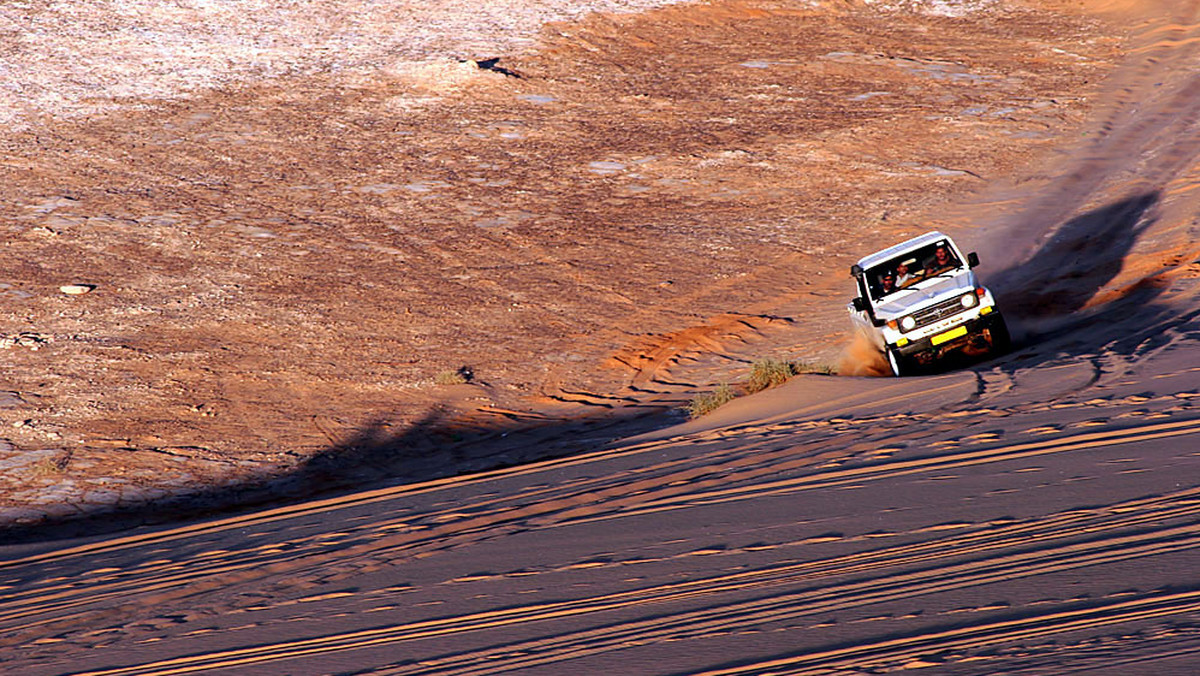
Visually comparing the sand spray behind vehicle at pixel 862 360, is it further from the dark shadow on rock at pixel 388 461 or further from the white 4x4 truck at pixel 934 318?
the dark shadow on rock at pixel 388 461

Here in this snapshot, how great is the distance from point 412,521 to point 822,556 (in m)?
3.65

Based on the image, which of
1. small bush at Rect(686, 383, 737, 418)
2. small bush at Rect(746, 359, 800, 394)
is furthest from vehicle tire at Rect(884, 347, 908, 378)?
small bush at Rect(686, 383, 737, 418)

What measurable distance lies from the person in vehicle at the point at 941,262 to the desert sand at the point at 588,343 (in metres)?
1.24

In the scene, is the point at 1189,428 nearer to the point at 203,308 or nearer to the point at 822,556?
the point at 822,556

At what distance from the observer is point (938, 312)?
1262cm

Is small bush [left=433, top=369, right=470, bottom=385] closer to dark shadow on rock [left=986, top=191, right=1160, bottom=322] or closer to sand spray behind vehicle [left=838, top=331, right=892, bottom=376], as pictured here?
sand spray behind vehicle [left=838, top=331, right=892, bottom=376]

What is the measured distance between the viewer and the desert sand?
6637 mm

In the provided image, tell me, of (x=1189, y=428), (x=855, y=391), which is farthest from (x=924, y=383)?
(x=1189, y=428)

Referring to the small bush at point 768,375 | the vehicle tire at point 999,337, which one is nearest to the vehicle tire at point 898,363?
the vehicle tire at point 999,337

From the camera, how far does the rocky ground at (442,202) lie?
13992mm

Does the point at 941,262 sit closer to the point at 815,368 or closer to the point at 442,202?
the point at 815,368

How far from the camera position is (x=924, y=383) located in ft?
38.2

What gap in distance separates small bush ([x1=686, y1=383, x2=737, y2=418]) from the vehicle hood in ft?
6.16

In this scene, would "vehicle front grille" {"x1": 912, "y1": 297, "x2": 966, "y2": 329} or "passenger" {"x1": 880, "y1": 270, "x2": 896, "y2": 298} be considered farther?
"passenger" {"x1": 880, "y1": 270, "x2": 896, "y2": 298}
